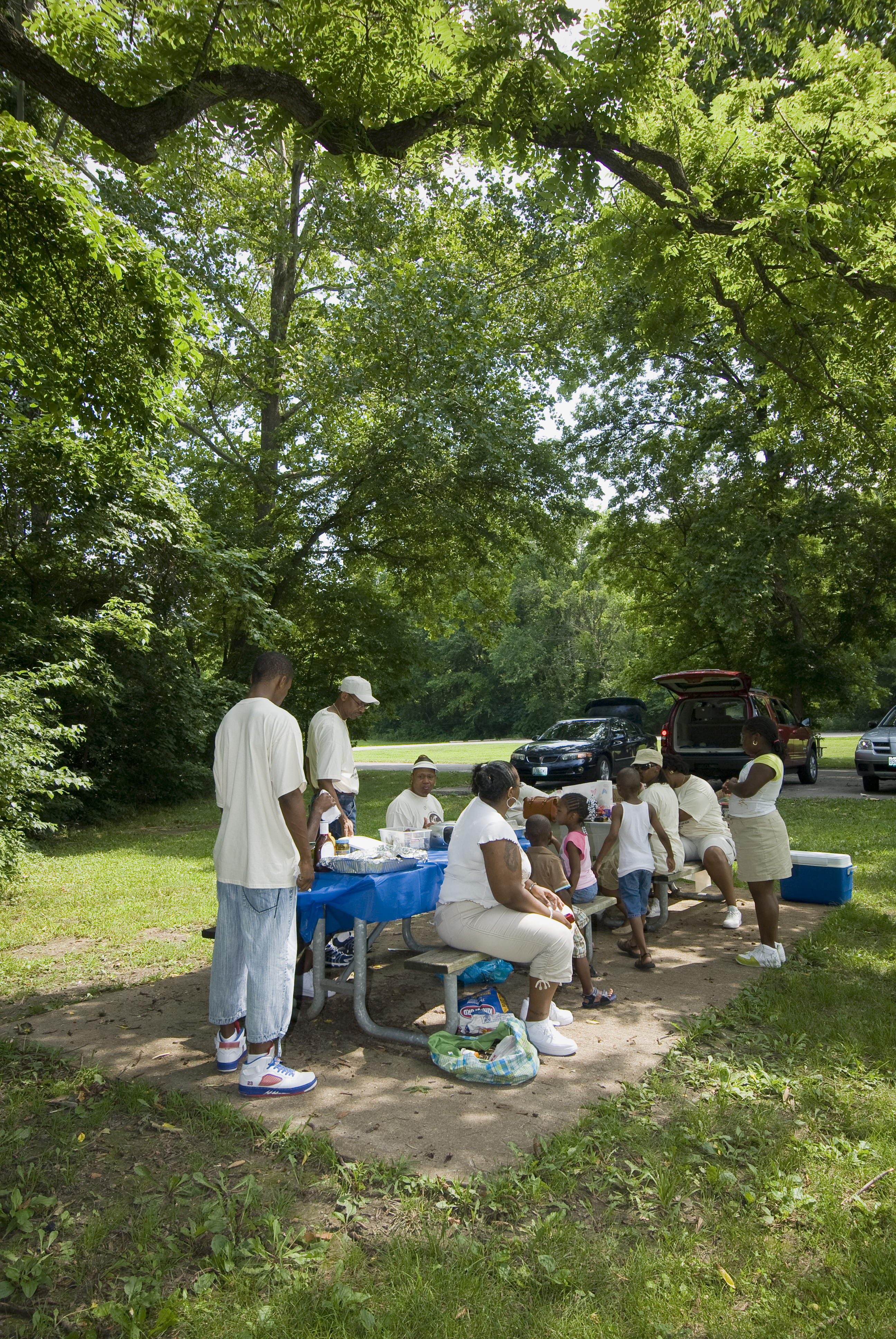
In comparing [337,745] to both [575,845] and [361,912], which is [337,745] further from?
[575,845]

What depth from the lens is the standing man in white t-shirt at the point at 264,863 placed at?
391 cm

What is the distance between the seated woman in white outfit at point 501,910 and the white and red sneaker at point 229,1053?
1105 mm

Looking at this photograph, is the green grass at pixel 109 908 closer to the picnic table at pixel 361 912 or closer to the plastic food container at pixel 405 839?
the picnic table at pixel 361 912

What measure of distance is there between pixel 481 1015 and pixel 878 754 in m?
13.1

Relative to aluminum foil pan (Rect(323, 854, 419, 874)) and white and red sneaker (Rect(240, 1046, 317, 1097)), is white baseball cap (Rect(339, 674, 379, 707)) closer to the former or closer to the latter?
aluminum foil pan (Rect(323, 854, 419, 874))

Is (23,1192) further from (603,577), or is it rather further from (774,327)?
(603,577)

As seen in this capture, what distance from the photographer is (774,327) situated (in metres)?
7.80

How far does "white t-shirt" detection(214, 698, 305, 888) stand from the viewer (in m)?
3.90

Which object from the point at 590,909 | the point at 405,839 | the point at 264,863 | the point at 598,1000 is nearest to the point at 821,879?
the point at 590,909

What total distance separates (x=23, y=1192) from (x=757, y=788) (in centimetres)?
450

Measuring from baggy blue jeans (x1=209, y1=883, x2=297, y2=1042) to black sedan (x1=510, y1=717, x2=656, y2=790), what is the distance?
1250 cm

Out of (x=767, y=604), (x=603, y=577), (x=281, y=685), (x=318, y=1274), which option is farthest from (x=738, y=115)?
(x=603, y=577)

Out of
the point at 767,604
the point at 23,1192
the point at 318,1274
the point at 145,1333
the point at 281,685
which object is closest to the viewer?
the point at 145,1333

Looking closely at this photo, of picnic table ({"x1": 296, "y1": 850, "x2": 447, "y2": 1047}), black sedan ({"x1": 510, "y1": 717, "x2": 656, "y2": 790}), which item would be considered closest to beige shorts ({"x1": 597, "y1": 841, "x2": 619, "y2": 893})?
picnic table ({"x1": 296, "y1": 850, "x2": 447, "y2": 1047})
